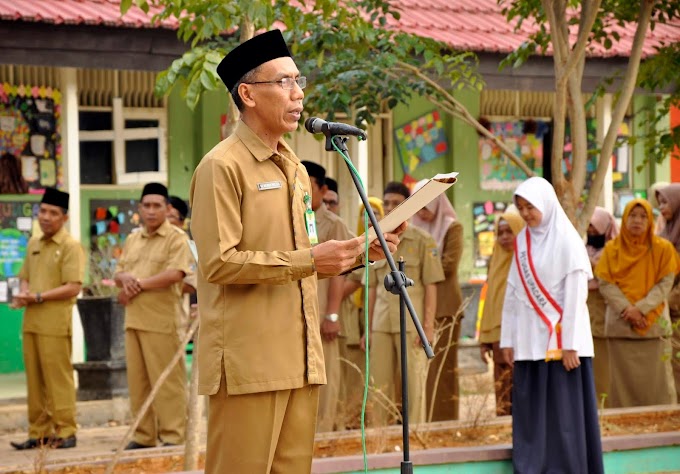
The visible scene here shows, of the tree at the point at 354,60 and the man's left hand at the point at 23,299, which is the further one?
the man's left hand at the point at 23,299

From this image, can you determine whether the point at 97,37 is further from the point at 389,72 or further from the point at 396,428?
the point at 396,428

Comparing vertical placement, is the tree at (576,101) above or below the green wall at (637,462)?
above

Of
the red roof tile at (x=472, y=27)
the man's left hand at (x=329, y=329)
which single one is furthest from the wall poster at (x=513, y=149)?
the man's left hand at (x=329, y=329)

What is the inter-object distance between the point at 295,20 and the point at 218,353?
4.26 m

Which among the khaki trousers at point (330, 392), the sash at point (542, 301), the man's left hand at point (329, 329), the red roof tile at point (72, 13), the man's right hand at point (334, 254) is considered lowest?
the khaki trousers at point (330, 392)

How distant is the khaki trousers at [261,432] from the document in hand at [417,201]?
2.21 feet

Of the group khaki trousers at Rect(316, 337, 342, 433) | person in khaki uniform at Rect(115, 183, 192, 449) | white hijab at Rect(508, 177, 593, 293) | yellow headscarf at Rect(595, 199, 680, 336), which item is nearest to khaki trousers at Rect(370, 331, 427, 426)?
khaki trousers at Rect(316, 337, 342, 433)

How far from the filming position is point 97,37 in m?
12.3

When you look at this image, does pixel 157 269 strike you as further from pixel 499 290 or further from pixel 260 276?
pixel 260 276

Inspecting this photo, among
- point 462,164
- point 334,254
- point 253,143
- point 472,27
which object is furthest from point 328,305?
point 462,164

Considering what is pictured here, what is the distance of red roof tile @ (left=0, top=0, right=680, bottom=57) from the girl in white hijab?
13.1ft

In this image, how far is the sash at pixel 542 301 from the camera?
25.8 feet

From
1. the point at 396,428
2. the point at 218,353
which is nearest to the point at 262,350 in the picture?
the point at 218,353

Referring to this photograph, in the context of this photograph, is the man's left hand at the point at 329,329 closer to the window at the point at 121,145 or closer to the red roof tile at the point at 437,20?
the red roof tile at the point at 437,20
